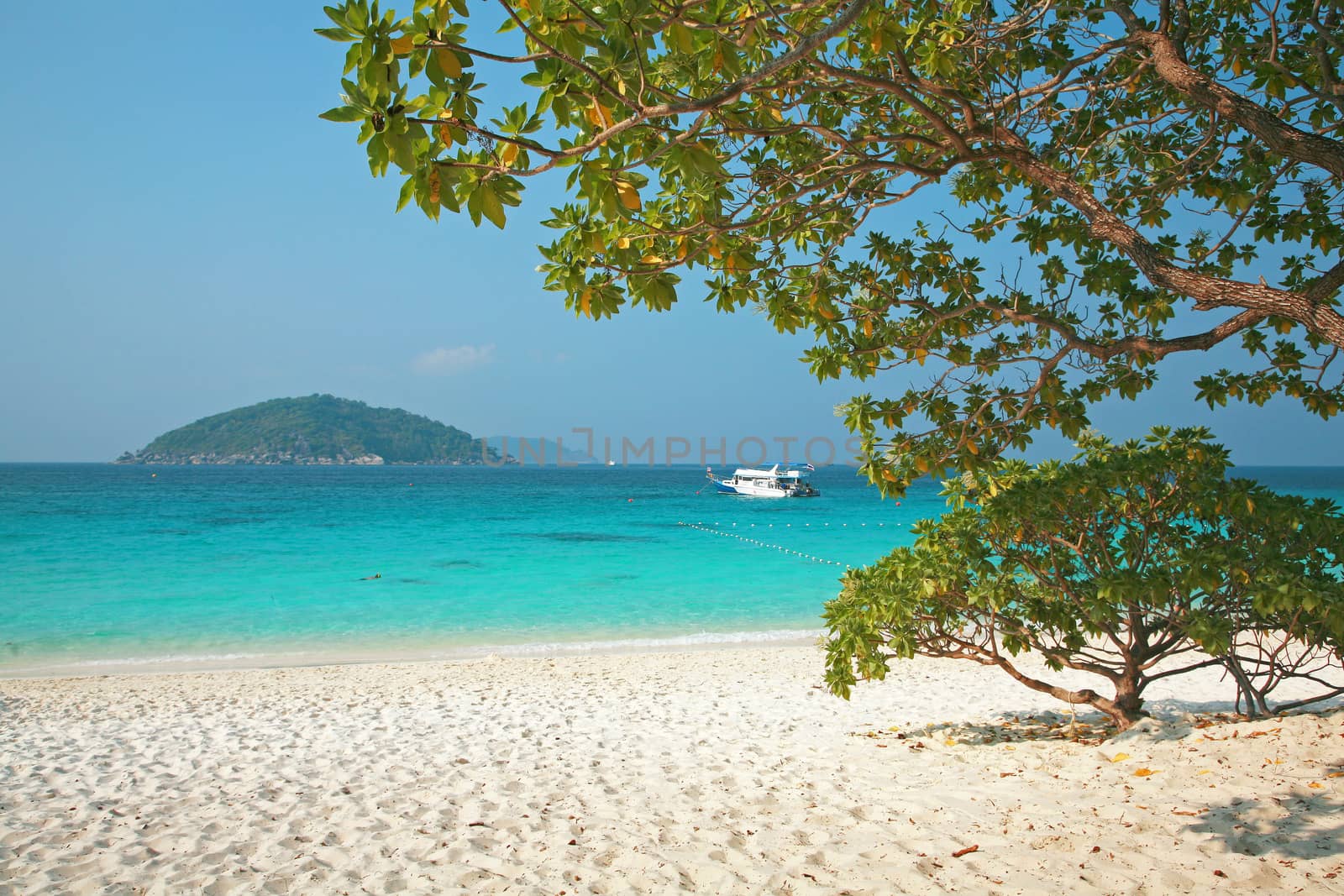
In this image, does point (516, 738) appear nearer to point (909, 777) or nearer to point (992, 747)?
point (909, 777)

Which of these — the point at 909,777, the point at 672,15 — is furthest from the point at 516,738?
the point at 672,15

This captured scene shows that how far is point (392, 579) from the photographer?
18000 millimetres

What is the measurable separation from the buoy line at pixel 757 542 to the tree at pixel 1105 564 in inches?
488

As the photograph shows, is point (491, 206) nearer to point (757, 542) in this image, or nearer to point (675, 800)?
point (675, 800)

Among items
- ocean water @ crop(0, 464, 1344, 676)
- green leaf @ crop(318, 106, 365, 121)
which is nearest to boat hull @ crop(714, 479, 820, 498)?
ocean water @ crop(0, 464, 1344, 676)

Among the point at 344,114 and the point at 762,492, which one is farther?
the point at 762,492

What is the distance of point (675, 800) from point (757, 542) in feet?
74.7

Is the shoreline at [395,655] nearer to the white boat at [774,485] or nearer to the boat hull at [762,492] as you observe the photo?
the white boat at [774,485]

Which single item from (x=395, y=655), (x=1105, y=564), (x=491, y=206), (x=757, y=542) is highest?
(x=491, y=206)

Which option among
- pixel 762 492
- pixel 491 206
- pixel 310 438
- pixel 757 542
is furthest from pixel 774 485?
pixel 310 438

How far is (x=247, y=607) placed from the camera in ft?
47.6

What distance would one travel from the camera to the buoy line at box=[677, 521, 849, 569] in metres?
21.9

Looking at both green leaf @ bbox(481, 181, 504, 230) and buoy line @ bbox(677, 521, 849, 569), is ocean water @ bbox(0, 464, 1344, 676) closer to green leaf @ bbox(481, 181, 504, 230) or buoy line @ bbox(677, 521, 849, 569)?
buoy line @ bbox(677, 521, 849, 569)

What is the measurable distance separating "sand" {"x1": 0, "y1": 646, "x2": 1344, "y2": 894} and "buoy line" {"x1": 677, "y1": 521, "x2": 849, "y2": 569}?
11.7 metres
